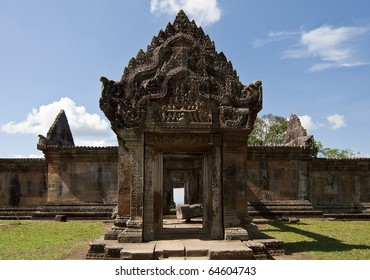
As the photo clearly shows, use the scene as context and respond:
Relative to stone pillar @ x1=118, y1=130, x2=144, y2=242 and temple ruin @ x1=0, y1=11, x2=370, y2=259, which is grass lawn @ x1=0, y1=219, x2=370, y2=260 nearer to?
temple ruin @ x1=0, y1=11, x2=370, y2=259

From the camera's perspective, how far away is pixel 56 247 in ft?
31.2

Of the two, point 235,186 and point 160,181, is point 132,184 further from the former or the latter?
point 235,186

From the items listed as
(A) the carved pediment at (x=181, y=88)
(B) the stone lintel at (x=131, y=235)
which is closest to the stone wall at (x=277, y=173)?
(A) the carved pediment at (x=181, y=88)

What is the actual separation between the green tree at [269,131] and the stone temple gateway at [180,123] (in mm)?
27335

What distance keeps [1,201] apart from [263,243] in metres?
15.9

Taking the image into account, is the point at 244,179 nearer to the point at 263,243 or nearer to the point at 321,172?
the point at 263,243

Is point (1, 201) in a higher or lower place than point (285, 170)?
lower

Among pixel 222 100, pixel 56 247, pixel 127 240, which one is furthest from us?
pixel 56 247

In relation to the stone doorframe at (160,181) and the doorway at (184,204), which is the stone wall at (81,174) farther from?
the stone doorframe at (160,181)

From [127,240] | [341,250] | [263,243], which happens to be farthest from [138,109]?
[341,250]

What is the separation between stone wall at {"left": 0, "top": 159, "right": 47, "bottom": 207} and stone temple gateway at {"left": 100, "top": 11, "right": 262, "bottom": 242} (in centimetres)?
1228

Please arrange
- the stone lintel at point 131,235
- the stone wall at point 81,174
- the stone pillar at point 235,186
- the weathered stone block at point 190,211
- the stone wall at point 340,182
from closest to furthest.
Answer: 1. the stone lintel at point 131,235
2. the stone pillar at point 235,186
3. the weathered stone block at point 190,211
4. the stone wall at point 81,174
5. the stone wall at point 340,182

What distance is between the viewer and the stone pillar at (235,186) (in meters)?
8.06

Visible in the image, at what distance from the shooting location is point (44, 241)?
10.5m
